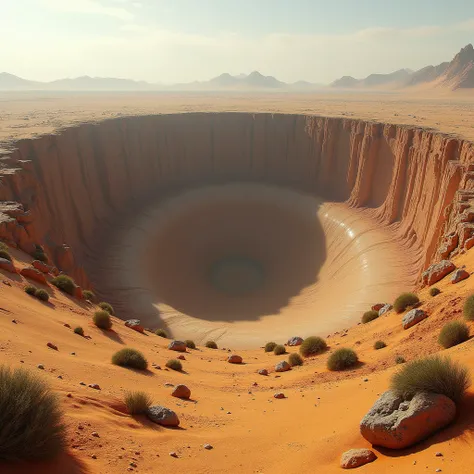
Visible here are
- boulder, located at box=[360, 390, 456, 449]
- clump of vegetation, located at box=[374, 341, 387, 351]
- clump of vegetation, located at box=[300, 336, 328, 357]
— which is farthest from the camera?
clump of vegetation, located at box=[300, 336, 328, 357]

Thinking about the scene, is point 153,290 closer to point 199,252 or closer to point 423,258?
point 199,252

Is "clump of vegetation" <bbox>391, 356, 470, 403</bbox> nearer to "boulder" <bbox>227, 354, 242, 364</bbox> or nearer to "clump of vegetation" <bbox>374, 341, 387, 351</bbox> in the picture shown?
"clump of vegetation" <bbox>374, 341, 387, 351</bbox>

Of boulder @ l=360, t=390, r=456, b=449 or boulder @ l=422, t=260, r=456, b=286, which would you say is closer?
boulder @ l=360, t=390, r=456, b=449

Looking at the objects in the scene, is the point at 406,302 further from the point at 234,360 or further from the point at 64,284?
the point at 64,284

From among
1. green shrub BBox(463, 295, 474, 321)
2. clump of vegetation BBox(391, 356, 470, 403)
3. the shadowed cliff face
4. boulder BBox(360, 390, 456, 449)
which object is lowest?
the shadowed cliff face

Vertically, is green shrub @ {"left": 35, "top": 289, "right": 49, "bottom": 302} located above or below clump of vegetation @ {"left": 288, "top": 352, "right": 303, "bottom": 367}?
above

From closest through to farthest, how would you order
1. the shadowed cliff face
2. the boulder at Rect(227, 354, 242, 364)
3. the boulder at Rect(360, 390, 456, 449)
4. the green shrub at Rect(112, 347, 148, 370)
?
1. the boulder at Rect(360, 390, 456, 449)
2. the green shrub at Rect(112, 347, 148, 370)
3. the boulder at Rect(227, 354, 242, 364)
4. the shadowed cliff face

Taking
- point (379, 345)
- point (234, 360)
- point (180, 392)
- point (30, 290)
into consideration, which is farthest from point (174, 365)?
point (379, 345)

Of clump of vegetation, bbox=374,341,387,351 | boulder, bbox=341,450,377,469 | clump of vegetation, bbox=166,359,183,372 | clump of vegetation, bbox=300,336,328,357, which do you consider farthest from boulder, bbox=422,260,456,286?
boulder, bbox=341,450,377,469

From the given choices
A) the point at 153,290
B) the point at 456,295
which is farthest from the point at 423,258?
the point at 153,290
